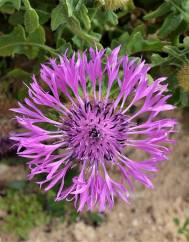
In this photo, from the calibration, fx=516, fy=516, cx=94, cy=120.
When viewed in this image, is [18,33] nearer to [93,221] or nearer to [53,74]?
[53,74]

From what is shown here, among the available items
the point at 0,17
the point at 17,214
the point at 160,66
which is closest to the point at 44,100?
the point at 160,66

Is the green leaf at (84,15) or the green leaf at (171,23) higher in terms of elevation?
the green leaf at (171,23)

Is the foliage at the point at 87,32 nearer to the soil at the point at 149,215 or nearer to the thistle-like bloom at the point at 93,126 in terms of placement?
the thistle-like bloom at the point at 93,126

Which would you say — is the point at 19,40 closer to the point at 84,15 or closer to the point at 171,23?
the point at 84,15

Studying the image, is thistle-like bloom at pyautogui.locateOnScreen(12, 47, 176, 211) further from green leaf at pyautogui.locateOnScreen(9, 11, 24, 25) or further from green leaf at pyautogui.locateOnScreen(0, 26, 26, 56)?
green leaf at pyautogui.locateOnScreen(9, 11, 24, 25)

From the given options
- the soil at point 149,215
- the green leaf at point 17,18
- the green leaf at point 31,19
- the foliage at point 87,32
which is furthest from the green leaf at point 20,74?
the soil at point 149,215

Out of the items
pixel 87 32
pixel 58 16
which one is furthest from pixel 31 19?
pixel 87 32
